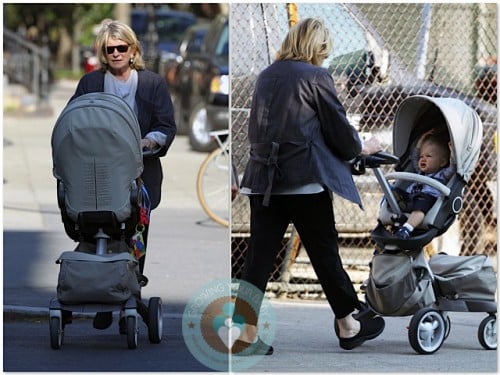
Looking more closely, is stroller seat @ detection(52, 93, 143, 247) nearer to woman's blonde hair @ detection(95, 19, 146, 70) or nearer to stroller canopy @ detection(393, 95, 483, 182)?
woman's blonde hair @ detection(95, 19, 146, 70)

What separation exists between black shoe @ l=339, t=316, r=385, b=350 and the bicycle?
4712 millimetres

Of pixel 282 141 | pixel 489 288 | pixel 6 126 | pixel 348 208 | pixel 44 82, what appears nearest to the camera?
pixel 282 141

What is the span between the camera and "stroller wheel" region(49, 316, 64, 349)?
6488mm

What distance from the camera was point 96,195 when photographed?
21.3 ft

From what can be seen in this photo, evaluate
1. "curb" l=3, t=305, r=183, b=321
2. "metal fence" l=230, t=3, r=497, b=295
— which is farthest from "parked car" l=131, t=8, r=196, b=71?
"curb" l=3, t=305, r=183, b=321

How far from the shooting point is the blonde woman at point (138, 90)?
6816 millimetres

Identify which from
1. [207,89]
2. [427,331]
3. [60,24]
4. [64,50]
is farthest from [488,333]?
[64,50]

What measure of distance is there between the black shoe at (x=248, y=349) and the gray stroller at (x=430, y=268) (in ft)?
2.03

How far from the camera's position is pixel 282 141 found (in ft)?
21.0

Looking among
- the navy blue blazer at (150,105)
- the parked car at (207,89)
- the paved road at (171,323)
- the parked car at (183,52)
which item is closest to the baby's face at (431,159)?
the paved road at (171,323)

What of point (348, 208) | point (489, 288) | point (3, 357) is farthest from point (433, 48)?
point (3, 357)

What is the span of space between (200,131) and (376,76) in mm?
9587

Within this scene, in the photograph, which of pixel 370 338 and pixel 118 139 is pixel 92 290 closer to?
pixel 118 139

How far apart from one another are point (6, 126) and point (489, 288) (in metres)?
16.2
